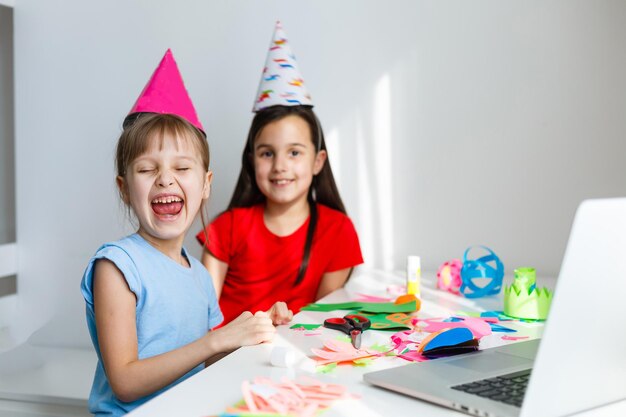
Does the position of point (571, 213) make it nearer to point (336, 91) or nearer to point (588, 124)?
point (588, 124)

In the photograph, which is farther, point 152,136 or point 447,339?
point 152,136

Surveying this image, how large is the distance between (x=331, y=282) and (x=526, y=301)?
2.07ft

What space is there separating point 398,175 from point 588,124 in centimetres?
50

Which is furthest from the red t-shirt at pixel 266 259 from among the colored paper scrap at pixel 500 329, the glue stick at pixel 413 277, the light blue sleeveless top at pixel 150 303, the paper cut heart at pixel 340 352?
the paper cut heart at pixel 340 352

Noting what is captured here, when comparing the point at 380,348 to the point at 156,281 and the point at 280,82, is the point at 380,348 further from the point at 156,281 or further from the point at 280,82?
the point at 280,82

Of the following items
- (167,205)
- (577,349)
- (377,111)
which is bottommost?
(577,349)

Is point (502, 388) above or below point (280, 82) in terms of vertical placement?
below

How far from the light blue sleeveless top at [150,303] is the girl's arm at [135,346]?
4 cm

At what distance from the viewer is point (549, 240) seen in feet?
5.88

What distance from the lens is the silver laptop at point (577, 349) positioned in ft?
1.87

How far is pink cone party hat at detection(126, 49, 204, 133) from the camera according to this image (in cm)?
119

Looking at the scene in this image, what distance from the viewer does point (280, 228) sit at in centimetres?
174

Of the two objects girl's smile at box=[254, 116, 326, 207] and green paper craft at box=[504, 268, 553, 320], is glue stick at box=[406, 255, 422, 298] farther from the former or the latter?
girl's smile at box=[254, 116, 326, 207]

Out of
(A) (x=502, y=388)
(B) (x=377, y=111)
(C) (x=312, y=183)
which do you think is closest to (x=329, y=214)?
(C) (x=312, y=183)
